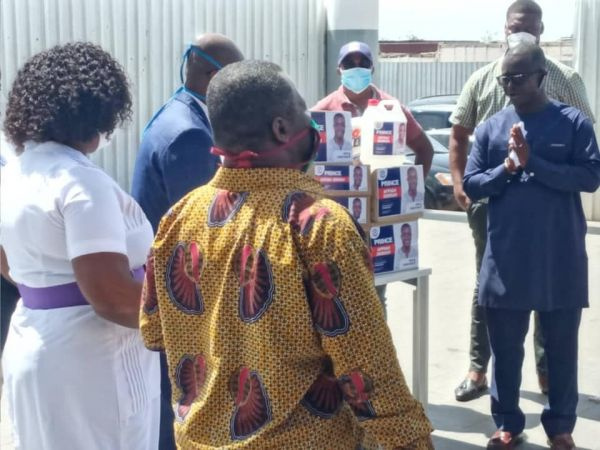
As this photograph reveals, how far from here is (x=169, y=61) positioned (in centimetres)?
846

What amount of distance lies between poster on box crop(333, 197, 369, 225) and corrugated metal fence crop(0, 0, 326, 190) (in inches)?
149

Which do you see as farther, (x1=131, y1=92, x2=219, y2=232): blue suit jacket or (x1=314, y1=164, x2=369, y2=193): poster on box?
(x1=314, y1=164, x2=369, y2=193): poster on box

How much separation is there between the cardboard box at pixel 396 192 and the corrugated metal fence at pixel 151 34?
150 inches

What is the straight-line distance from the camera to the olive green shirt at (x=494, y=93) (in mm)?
5203

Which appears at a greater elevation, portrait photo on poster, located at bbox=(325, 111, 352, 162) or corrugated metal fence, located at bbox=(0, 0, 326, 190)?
corrugated metal fence, located at bbox=(0, 0, 326, 190)

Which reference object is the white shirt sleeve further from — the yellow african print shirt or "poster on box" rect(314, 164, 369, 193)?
"poster on box" rect(314, 164, 369, 193)

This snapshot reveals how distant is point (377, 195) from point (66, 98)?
82.1 inches

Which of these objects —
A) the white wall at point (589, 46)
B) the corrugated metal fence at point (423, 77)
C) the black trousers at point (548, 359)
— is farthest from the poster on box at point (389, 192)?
the corrugated metal fence at point (423, 77)

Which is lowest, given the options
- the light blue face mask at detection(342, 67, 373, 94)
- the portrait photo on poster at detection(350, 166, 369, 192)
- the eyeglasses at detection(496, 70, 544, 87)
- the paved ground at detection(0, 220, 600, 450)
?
the paved ground at detection(0, 220, 600, 450)

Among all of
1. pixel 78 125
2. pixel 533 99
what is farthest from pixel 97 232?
pixel 533 99

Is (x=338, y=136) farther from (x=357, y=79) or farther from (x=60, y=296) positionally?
(x=60, y=296)

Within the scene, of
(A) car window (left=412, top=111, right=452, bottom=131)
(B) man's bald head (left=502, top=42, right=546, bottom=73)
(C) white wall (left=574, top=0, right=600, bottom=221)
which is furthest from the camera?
(A) car window (left=412, top=111, right=452, bottom=131)

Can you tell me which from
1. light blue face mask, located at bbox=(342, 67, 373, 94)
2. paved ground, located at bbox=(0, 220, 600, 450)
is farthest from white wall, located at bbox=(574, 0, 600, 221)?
light blue face mask, located at bbox=(342, 67, 373, 94)

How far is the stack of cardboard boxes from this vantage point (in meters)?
4.47
